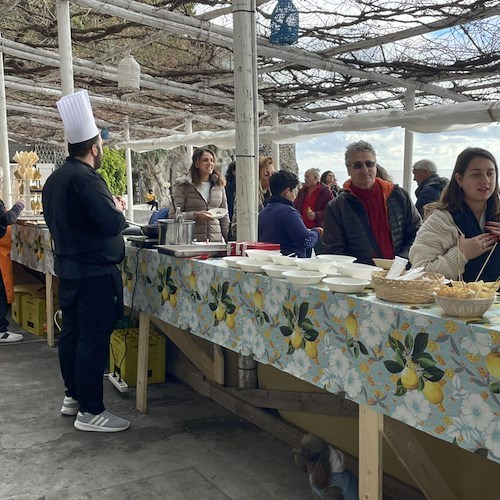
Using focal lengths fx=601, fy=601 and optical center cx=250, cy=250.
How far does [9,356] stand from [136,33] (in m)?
4.00

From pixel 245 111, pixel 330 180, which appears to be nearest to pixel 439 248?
pixel 245 111

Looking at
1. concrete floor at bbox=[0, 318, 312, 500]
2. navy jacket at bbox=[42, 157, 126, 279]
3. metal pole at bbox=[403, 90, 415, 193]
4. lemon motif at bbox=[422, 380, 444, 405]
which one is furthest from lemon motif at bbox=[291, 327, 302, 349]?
metal pole at bbox=[403, 90, 415, 193]

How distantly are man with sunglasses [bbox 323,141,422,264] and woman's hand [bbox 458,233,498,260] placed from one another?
2.17 ft

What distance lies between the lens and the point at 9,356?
15.4 ft

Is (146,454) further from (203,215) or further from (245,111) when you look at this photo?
(245,111)

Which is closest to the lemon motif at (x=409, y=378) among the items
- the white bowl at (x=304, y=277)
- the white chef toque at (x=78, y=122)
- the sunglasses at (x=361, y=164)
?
the white bowl at (x=304, y=277)

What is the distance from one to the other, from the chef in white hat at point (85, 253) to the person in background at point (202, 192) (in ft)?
3.77

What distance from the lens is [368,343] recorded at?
6.36 ft

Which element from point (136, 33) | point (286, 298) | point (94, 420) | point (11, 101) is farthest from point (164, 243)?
point (11, 101)

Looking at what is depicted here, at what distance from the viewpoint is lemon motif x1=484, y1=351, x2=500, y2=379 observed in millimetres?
1555

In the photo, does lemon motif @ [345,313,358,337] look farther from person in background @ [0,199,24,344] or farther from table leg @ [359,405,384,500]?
person in background @ [0,199,24,344]

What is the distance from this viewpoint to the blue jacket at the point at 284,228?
141 inches

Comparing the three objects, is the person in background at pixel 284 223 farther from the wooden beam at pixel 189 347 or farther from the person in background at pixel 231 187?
the person in background at pixel 231 187

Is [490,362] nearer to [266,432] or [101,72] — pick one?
[266,432]
